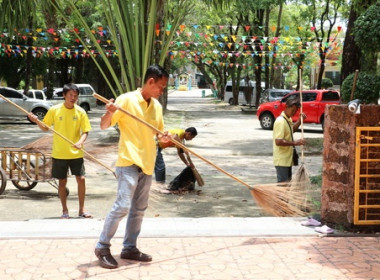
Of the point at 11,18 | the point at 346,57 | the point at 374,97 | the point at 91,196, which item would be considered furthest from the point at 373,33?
the point at 11,18

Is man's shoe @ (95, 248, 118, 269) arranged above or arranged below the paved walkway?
above

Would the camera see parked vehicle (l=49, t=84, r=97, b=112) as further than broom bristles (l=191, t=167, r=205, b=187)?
Yes

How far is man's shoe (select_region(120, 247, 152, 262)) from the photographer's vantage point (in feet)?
16.4

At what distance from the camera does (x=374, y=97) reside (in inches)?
267

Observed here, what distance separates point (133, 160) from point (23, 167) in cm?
427

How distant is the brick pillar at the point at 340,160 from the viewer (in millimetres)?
5906

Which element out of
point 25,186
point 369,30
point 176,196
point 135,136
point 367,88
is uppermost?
point 369,30

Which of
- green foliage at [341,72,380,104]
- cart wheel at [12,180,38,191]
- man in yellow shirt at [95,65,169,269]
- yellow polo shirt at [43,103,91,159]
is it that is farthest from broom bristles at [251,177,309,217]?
cart wheel at [12,180,38,191]

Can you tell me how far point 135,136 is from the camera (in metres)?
4.86

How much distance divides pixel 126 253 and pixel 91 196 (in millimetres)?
3923

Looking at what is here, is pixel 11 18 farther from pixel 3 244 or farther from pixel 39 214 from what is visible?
pixel 3 244

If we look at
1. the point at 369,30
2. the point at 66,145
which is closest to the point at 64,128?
the point at 66,145

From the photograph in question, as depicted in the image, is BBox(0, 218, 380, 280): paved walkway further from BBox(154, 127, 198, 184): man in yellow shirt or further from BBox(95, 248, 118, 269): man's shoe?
BBox(154, 127, 198, 184): man in yellow shirt

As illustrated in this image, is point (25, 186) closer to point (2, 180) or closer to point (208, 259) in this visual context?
point (2, 180)
